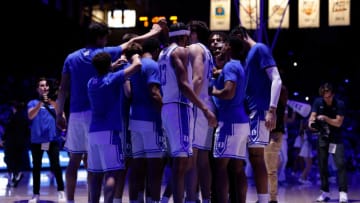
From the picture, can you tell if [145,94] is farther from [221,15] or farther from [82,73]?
[221,15]

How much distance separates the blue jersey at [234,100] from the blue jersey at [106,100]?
116cm

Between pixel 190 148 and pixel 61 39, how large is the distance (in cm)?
2066

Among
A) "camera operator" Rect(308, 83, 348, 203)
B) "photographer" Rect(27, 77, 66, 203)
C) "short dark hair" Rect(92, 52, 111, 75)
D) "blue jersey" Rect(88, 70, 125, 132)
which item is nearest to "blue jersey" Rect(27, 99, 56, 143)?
"photographer" Rect(27, 77, 66, 203)

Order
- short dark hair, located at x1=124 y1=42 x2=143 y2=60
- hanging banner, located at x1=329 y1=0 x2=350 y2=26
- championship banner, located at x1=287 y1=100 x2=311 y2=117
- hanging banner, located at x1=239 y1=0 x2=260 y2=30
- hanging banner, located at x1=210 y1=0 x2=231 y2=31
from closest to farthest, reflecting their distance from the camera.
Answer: short dark hair, located at x1=124 y1=42 x2=143 y2=60
championship banner, located at x1=287 y1=100 x2=311 y2=117
hanging banner, located at x1=239 y1=0 x2=260 y2=30
hanging banner, located at x1=329 y1=0 x2=350 y2=26
hanging banner, located at x1=210 y1=0 x2=231 y2=31

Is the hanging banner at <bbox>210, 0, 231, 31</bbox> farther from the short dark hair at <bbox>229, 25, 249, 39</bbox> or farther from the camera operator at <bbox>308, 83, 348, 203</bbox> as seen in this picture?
the short dark hair at <bbox>229, 25, 249, 39</bbox>

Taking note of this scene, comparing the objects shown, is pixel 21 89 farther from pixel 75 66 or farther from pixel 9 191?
pixel 75 66

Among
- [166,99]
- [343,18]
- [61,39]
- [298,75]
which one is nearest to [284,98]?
[166,99]

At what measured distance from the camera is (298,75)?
3328 centimetres

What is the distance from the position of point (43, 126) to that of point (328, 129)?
468cm

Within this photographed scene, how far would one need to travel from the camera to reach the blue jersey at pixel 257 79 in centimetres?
725

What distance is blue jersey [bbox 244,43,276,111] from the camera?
725 cm

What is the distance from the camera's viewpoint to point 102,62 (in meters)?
6.45

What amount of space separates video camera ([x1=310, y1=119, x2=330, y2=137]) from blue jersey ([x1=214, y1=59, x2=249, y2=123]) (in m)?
3.86

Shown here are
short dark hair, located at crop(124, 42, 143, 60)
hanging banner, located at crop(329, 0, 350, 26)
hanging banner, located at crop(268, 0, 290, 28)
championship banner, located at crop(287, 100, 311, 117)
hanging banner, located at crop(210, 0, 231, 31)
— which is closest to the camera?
short dark hair, located at crop(124, 42, 143, 60)
